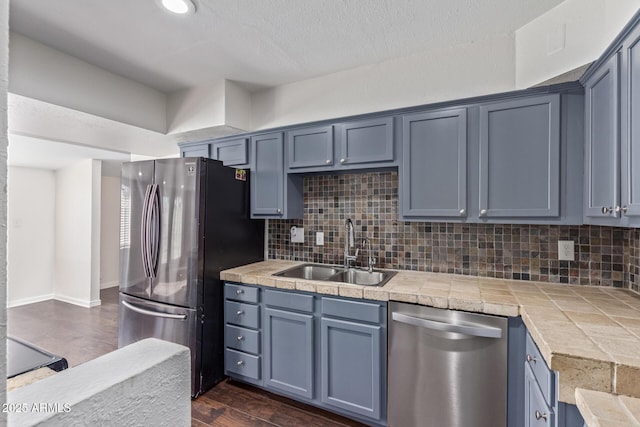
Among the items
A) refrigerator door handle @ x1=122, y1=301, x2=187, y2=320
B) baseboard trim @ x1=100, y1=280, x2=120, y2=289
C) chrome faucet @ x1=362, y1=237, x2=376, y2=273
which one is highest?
chrome faucet @ x1=362, y1=237, x2=376, y2=273

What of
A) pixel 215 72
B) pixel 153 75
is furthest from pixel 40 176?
pixel 215 72

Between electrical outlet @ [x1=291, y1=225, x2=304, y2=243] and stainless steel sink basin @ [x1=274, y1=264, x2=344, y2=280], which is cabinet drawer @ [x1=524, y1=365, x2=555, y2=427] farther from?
electrical outlet @ [x1=291, y1=225, x2=304, y2=243]

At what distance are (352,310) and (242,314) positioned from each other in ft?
2.96

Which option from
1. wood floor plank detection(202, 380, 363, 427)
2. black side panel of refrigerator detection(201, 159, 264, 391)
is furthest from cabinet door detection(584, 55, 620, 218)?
black side panel of refrigerator detection(201, 159, 264, 391)

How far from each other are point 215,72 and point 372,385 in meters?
2.61

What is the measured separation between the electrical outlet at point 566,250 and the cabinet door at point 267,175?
2.00m

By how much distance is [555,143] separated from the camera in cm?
176

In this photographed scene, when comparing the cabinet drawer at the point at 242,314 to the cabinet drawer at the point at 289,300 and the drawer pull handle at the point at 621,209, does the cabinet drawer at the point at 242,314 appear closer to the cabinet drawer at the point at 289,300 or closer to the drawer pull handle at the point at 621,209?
the cabinet drawer at the point at 289,300

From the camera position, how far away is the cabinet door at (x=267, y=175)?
2645 millimetres

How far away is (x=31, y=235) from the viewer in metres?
4.91

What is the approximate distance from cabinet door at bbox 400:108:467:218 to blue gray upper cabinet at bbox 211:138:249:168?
1.40 m

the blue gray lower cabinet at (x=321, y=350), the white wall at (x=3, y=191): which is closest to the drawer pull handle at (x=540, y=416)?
the blue gray lower cabinet at (x=321, y=350)

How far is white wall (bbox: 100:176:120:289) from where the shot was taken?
5.56 meters

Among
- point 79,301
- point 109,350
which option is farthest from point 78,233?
point 109,350
